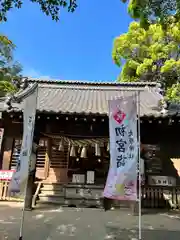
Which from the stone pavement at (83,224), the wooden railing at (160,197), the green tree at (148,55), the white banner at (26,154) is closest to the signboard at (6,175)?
the stone pavement at (83,224)

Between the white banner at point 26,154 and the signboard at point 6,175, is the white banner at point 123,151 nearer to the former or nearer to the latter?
the white banner at point 26,154

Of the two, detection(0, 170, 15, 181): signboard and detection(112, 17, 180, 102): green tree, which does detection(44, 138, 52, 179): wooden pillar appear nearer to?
detection(0, 170, 15, 181): signboard

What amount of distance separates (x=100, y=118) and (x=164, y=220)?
373 cm

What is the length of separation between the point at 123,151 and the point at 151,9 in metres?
3.94

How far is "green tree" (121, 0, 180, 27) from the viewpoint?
5.71 m

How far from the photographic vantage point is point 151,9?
6160 mm

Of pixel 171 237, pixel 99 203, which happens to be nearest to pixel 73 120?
pixel 99 203

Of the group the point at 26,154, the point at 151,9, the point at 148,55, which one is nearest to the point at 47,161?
the point at 26,154

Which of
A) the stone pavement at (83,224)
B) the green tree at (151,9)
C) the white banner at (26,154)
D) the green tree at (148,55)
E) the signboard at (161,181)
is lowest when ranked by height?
the stone pavement at (83,224)

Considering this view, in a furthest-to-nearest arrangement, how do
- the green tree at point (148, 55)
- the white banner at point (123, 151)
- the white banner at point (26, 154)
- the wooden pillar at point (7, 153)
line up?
the green tree at point (148, 55) < the wooden pillar at point (7, 153) < the white banner at point (26, 154) < the white banner at point (123, 151)

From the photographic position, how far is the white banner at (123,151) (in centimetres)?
458

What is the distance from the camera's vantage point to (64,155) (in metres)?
11.0

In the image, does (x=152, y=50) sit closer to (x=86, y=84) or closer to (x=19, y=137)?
(x=86, y=84)

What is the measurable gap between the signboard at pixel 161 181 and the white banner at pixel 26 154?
17.7 ft
